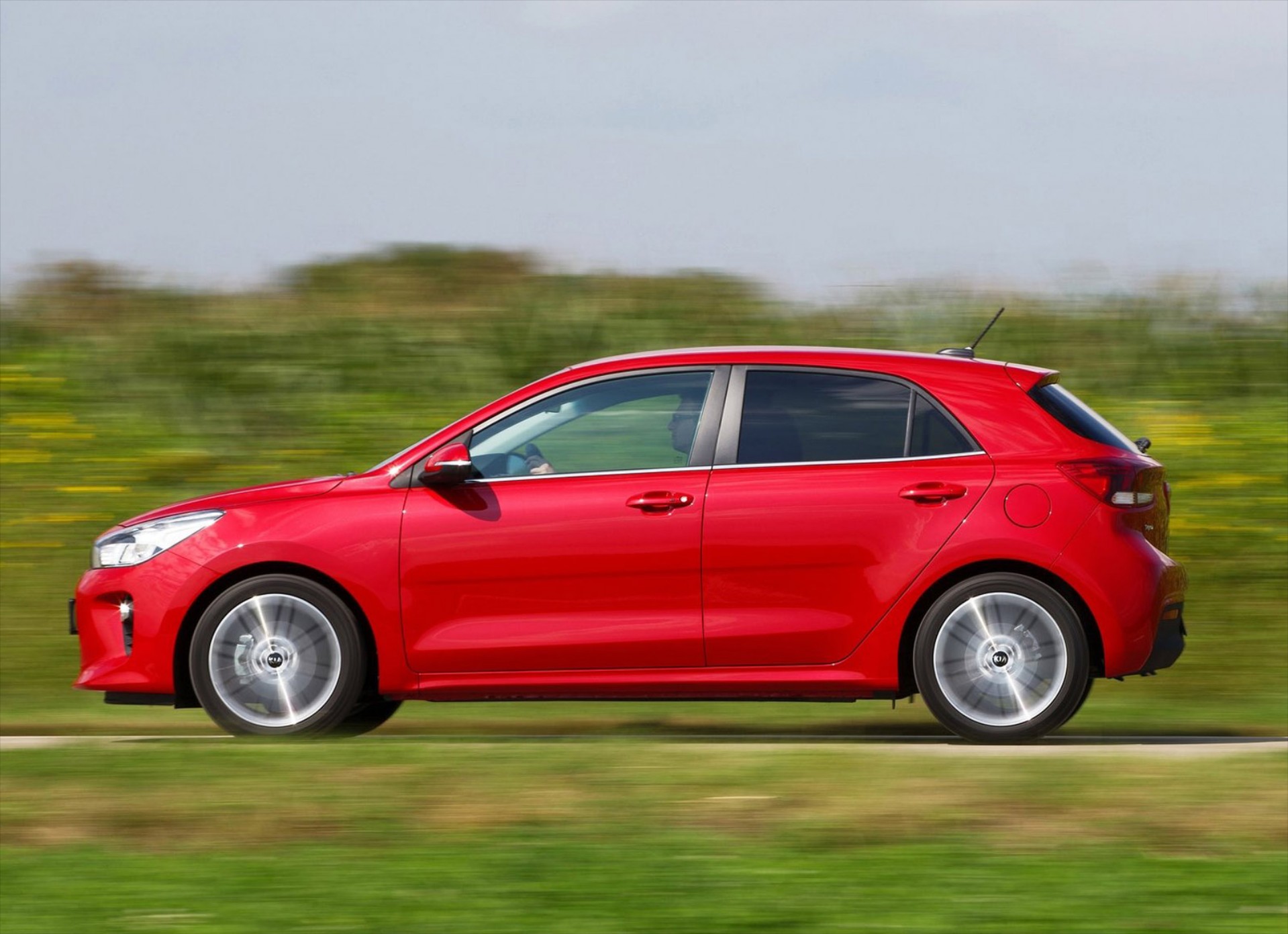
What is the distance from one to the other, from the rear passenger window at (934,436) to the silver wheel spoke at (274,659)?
2.54m

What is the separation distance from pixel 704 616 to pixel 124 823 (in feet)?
8.43

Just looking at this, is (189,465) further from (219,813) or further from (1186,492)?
(219,813)

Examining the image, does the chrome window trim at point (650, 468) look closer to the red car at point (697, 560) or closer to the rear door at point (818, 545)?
the red car at point (697, 560)

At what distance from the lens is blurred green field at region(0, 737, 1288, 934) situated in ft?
16.0

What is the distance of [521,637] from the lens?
25.0 ft

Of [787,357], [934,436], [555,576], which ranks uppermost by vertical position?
[787,357]

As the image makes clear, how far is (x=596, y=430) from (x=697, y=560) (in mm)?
754

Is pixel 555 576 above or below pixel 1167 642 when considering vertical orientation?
above

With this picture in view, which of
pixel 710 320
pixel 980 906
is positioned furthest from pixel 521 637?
pixel 710 320

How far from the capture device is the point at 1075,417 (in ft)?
25.5

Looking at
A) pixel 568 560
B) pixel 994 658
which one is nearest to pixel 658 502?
pixel 568 560

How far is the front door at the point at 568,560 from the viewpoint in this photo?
24.8ft

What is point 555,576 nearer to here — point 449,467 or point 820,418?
point 449,467

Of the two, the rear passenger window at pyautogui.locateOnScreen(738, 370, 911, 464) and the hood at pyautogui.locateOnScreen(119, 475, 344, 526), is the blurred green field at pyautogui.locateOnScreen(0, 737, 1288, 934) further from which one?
the rear passenger window at pyautogui.locateOnScreen(738, 370, 911, 464)
